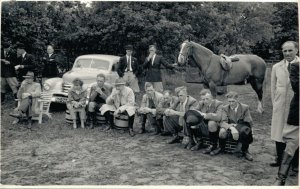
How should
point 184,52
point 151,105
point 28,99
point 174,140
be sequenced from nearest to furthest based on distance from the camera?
point 174,140, point 151,105, point 28,99, point 184,52

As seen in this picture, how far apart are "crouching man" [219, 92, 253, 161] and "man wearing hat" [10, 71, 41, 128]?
182 inches

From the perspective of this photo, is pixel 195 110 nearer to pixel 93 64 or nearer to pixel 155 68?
pixel 155 68

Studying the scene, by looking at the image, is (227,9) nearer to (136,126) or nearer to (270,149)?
(136,126)

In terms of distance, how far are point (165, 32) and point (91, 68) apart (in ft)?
12.5

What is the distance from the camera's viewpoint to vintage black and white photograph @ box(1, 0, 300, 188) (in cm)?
502

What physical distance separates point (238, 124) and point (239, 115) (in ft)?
0.54

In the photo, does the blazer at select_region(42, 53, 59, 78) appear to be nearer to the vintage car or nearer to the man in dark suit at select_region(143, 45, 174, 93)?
the vintage car

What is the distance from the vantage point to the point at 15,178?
191 inches

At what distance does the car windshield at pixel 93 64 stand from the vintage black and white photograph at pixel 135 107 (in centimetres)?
4

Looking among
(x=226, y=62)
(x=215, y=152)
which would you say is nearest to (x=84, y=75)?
(x=226, y=62)

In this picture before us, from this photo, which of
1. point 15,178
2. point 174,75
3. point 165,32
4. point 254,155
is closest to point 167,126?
point 254,155

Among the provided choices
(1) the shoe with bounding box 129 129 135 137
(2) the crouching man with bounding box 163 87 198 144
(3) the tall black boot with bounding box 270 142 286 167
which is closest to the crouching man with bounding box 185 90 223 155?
(2) the crouching man with bounding box 163 87 198 144

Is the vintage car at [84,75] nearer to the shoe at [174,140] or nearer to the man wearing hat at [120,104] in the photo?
the man wearing hat at [120,104]

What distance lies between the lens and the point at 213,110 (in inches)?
238
